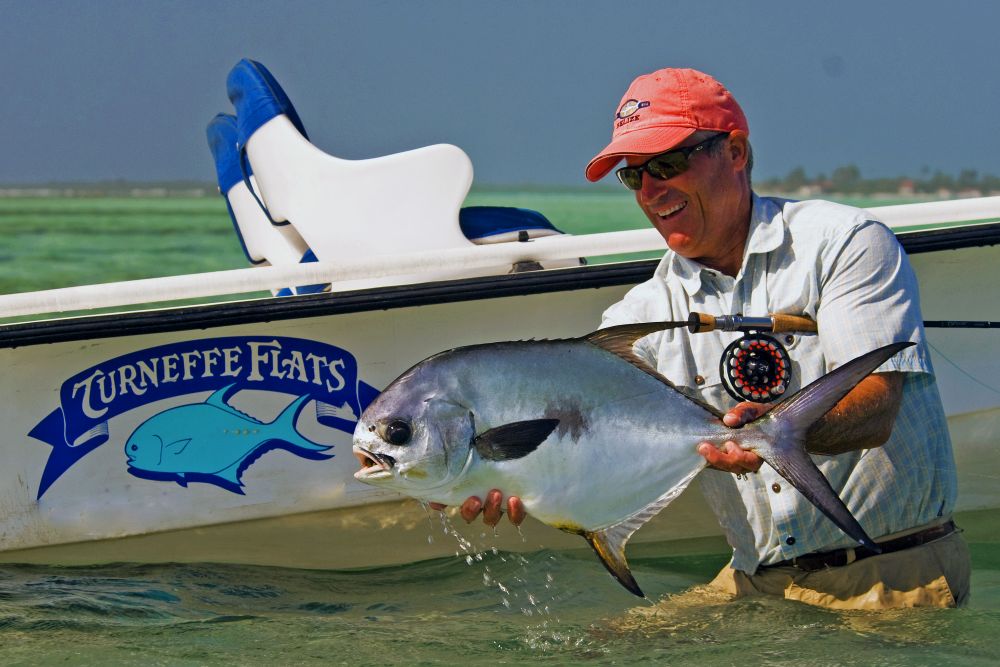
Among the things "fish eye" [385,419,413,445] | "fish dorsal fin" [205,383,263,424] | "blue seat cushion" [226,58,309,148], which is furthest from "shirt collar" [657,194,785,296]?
"blue seat cushion" [226,58,309,148]

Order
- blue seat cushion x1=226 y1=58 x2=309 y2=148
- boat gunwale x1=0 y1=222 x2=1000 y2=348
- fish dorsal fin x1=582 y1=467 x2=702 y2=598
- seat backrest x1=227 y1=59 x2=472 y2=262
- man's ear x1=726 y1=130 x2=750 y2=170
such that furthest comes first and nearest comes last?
blue seat cushion x1=226 y1=58 x2=309 y2=148 → seat backrest x1=227 y1=59 x2=472 y2=262 → boat gunwale x1=0 y1=222 x2=1000 y2=348 → man's ear x1=726 y1=130 x2=750 y2=170 → fish dorsal fin x1=582 y1=467 x2=702 y2=598

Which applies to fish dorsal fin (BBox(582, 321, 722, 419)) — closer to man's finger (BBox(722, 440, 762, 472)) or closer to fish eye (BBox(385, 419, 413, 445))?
man's finger (BBox(722, 440, 762, 472))

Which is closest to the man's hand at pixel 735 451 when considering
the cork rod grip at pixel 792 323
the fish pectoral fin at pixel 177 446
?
the cork rod grip at pixel 792 323

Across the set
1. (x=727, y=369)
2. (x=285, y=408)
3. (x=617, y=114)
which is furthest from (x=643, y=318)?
(x=285, y=408)

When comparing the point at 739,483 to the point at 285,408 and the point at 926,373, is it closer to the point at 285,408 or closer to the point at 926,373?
the point at 926,373

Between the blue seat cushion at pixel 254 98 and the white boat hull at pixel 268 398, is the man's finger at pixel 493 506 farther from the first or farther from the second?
the blue seat cushion at pixel 254 98

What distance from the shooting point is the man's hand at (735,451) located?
2.82 m

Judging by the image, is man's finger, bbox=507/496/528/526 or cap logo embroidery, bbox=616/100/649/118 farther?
cap logo embroidery, bbox=616/100/649/118

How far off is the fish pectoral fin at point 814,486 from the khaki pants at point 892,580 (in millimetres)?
479

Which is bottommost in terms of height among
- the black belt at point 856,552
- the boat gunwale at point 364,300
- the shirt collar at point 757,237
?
the black belt at point 856,552

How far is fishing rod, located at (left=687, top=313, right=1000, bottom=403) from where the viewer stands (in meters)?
3.14

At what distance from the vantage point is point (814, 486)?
2.72 metres

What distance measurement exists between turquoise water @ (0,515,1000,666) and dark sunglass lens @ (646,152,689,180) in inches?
47.7

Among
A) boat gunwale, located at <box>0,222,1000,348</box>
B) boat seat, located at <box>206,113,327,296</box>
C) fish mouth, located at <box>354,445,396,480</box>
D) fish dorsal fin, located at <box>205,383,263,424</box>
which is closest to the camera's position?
fish mouth, located at <box>354,445,396,480</box>
